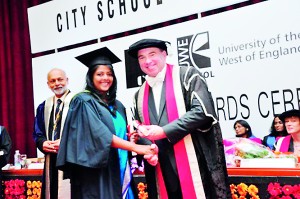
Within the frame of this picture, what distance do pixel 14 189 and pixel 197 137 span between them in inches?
111

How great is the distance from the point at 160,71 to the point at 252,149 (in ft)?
3.19

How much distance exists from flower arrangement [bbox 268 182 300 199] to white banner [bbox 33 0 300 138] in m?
1.74

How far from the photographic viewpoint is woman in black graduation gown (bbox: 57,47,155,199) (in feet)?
9.20

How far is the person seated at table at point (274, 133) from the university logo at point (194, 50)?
0.96 m

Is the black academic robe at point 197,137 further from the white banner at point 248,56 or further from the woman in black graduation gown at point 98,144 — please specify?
the white banner at point 248,56

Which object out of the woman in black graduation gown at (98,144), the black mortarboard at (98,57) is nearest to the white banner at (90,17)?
the black mortarboard at (98,57)

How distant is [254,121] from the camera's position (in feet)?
15.7

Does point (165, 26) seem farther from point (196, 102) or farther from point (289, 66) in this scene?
point (196, 102)

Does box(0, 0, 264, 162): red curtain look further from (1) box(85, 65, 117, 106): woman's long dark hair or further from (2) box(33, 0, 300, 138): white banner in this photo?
(1) box(85, 65, 117, 106): woman's long dark hair

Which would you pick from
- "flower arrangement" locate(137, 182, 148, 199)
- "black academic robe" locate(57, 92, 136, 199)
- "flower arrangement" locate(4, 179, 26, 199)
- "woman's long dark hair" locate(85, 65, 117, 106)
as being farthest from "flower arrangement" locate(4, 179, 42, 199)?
"woman's long dark hair" locate(85, 65, 117, 106)

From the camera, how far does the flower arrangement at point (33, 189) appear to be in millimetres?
4605

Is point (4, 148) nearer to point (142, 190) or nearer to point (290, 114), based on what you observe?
point (142, 190)

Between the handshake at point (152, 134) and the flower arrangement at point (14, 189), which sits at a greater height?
the handshake at point (152, 134)

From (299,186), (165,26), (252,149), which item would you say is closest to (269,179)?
(299,186)
